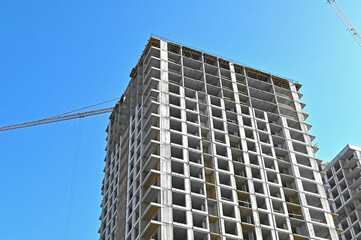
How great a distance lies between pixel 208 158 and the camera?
84000mm

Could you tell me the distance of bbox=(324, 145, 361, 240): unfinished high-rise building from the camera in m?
118

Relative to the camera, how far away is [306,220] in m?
82.2

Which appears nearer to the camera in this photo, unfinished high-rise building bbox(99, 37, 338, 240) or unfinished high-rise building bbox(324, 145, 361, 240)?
unfinished high-rise building bbox(99, 37, 338, 240)

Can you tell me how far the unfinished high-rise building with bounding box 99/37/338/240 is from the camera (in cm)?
7631

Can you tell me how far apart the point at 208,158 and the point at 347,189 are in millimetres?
52857

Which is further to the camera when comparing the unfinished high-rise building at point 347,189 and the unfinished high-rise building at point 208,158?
the unfinished high-rise building at point 347,189

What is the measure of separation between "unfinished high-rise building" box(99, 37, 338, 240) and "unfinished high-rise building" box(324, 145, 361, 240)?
2735 centimetres

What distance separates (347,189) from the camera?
404 ft

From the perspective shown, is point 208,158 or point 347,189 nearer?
point 208,158

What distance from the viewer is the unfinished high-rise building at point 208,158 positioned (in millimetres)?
76312

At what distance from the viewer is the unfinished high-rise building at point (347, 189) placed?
118 meters

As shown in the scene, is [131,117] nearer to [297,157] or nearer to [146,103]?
[146,103]

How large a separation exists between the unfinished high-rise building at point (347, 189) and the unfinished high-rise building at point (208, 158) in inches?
1077

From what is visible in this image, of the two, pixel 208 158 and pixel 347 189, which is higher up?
pixel 347 189
